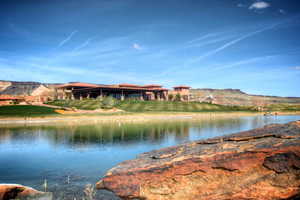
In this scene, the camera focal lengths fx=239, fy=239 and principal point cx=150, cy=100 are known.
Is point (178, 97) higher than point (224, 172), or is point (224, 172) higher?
point (178, 97)

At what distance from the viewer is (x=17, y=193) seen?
26.1 ft

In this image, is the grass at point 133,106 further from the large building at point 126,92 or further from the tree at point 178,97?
the tree at point 178,97

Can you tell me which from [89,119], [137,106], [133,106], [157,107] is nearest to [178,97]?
[157,107]

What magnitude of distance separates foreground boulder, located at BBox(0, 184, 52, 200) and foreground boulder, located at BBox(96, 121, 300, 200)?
2.62 m

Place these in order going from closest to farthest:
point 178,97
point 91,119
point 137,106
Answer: point 91,119
point 137,106
point 178,97

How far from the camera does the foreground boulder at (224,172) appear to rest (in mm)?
6004

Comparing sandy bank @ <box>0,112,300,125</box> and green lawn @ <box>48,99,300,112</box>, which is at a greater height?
green lawn @ <box>48,99,300,112</box>

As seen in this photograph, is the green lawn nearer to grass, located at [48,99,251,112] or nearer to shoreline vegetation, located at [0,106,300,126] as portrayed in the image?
grass, located at [48,99,251,112]

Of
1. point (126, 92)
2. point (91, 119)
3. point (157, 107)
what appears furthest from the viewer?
point (126, 92)

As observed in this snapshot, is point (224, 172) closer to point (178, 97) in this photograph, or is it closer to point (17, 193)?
point (17, 193)

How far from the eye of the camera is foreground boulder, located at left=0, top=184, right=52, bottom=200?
7.54 metres

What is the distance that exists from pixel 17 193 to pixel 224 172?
22.0ft

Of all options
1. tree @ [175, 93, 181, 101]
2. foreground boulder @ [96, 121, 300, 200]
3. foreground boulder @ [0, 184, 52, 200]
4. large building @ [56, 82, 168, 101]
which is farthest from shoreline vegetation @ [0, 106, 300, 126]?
foreground boulder @ [96, 121, 300, 200]

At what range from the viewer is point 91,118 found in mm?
53625
